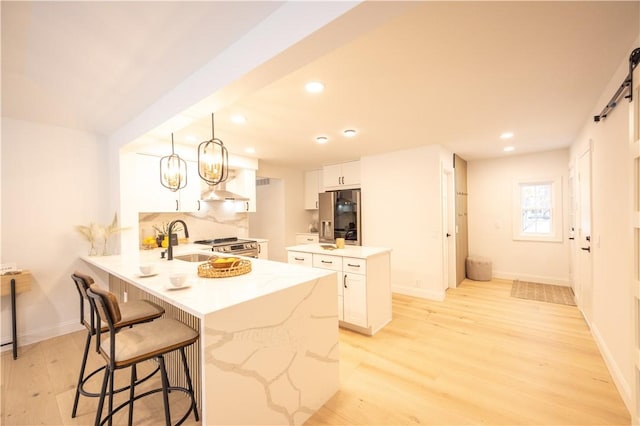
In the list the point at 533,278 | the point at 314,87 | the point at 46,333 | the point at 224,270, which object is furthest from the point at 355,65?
the point at 533,278

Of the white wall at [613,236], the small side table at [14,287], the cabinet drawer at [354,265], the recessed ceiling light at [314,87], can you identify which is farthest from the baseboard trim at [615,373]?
the small side table at [14,287]

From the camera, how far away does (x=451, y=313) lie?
358 centimetres

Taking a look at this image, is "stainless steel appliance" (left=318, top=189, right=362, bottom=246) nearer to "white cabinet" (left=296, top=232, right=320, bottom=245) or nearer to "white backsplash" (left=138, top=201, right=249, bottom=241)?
"white cabinet" (left=296, top=232, right=320, bottom=245)

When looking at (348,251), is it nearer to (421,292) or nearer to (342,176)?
(421,292)

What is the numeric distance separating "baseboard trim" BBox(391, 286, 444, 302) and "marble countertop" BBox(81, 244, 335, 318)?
2.75m

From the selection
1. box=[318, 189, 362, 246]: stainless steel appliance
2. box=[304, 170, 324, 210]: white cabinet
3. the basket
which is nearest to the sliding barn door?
the basket

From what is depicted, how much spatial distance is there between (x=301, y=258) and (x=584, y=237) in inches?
132

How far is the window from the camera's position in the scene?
189 inches

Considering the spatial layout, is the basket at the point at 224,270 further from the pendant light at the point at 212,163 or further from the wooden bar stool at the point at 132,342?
the pendant light at the point at 212,163

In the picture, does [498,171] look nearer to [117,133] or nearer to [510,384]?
[510,384]

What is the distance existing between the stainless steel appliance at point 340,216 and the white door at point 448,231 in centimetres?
141

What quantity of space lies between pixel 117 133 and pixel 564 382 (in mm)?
4955

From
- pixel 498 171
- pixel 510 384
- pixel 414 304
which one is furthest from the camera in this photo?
pixel 498 171

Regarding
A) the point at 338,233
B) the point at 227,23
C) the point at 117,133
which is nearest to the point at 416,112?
the point at 227,23
